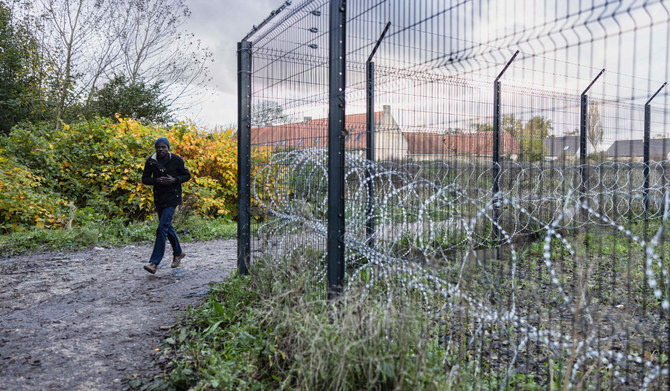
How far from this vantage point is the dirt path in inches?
134

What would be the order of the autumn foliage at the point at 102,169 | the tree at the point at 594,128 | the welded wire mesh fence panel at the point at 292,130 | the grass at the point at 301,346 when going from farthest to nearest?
the autumn foliage at the point at 102,169, the tree at the point at 594,128, the welded wire mesh fence panel at the point at 292,130, the grass at the point at 301,346

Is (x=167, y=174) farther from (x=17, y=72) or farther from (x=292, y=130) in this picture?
(x=17, y=72)

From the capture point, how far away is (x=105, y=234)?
28.7 ft

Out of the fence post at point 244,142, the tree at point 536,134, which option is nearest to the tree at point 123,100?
the fence post at point 244,142

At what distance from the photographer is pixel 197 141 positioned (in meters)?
10.9

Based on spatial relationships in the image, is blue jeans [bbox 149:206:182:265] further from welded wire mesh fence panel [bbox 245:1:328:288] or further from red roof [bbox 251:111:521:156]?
red roof [bbox 251:111:521:156]

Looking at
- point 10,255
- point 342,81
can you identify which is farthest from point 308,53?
point 10,255

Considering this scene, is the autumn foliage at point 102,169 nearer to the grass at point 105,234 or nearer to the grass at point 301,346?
the grass at point 105,234

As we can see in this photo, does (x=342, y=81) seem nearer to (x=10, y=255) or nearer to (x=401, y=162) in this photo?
(x=401, y=162)

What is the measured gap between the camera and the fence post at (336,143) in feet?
11.5

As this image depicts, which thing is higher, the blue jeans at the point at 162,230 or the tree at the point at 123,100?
the tree at the point at 123,100

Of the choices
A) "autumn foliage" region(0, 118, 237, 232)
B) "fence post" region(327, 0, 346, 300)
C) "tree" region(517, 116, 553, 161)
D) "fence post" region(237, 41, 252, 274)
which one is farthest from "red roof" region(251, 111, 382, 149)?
"autumn foliage" region(0, 118, 237, 232)

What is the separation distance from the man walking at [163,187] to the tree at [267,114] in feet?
4.55

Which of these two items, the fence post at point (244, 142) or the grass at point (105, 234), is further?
the grass at point (105, 234)
